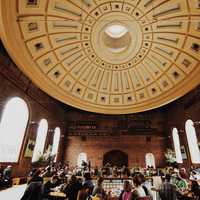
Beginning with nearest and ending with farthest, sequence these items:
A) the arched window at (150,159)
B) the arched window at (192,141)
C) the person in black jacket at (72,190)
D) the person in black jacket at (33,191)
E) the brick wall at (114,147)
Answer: the person in black jacket at (33,191), the person in black jacket at (72,190), the arched window at (192,141), the arched window at (150,159), the brick wall at (114,147)

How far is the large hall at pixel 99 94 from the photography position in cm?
952

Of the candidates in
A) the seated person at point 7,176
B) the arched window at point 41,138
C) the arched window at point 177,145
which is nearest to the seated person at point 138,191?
the seated person at point 7,176

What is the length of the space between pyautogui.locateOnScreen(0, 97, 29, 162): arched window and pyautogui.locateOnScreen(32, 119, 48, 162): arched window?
2.31 metres

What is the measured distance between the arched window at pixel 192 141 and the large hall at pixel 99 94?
0.09 meters

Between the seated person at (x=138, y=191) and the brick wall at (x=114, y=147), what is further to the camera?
the brick wall at (x=114, y=147)

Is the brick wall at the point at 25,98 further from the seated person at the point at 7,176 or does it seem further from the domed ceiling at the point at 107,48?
the domed ceiling at the point at 107,48

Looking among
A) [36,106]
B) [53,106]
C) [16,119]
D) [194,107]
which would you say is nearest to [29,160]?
[16,119]

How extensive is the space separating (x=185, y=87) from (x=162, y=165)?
9.54 metres

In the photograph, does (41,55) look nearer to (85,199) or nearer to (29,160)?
(29,160)

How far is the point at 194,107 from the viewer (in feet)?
43.8

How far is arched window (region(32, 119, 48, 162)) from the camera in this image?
13974mm

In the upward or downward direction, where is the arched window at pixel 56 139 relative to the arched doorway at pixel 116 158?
upward

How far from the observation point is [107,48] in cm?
1545

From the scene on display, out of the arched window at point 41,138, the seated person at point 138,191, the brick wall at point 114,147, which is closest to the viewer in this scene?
the seated person at point 138,191
